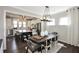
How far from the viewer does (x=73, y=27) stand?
1.44m

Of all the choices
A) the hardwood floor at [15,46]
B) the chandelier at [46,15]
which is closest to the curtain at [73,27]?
the chandelier at [46,15]

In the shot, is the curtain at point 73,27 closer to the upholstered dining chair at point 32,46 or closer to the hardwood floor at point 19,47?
the hardwood floor at point 19,47

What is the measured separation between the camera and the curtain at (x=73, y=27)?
1.40m

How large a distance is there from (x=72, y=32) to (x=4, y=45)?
4.26 ft

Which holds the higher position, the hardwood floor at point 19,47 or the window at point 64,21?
the window at point 64,21

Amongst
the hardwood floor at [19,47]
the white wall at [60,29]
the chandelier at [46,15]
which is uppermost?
the chandelier at [46,15]

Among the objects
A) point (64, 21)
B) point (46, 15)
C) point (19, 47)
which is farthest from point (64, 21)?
point (19, 47)

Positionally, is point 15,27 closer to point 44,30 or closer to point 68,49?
point 44,30

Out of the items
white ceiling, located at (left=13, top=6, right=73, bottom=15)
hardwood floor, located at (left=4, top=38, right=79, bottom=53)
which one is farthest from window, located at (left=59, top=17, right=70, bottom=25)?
hardwood floor, located at (left=4, top=38, right=79, bottom=53)

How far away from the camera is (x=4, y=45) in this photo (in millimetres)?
1356

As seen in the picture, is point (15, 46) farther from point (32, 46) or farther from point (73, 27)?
point (73, 27)

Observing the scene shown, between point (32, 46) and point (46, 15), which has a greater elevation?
point (46, 15)
